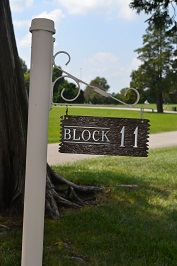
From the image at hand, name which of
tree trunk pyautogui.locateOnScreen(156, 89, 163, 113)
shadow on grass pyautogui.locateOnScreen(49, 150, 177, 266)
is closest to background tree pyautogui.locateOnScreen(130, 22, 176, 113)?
tree trunk pyautogui.locateOnScreen(156, 89, 163, 113)

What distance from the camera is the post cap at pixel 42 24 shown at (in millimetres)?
2012

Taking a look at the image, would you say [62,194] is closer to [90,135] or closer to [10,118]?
[10,118]

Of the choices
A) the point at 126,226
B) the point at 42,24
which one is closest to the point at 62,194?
the point at 126,226

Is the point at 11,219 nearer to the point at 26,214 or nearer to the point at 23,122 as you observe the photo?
the point at 23,122

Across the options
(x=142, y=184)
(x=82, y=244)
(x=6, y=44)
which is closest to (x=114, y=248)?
(x=82, y=244)

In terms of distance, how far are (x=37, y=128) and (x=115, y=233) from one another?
1990mm

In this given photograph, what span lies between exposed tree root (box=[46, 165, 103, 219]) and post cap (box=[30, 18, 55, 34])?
2.39 meters

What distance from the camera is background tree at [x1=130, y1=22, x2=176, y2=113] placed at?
4512 cm

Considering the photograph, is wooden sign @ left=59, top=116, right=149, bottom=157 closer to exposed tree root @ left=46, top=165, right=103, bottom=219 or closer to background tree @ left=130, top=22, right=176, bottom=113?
exposed tree root @ left=46, top=165, right=103, bottom=219

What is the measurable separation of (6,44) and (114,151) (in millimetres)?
1978

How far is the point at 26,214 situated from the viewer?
6.73 feet

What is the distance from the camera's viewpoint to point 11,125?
4.12 meters

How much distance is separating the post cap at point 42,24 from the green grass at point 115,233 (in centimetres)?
179

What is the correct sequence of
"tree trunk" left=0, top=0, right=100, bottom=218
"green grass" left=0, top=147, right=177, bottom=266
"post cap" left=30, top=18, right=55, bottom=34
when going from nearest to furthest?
1. "post cap" left=30, top=18, right=55, bottom=34
2. "green grass" left=0, top=147, right=177, bottom=266
3. "tree trunk" left=0, top=0, right=100, bottom=218
